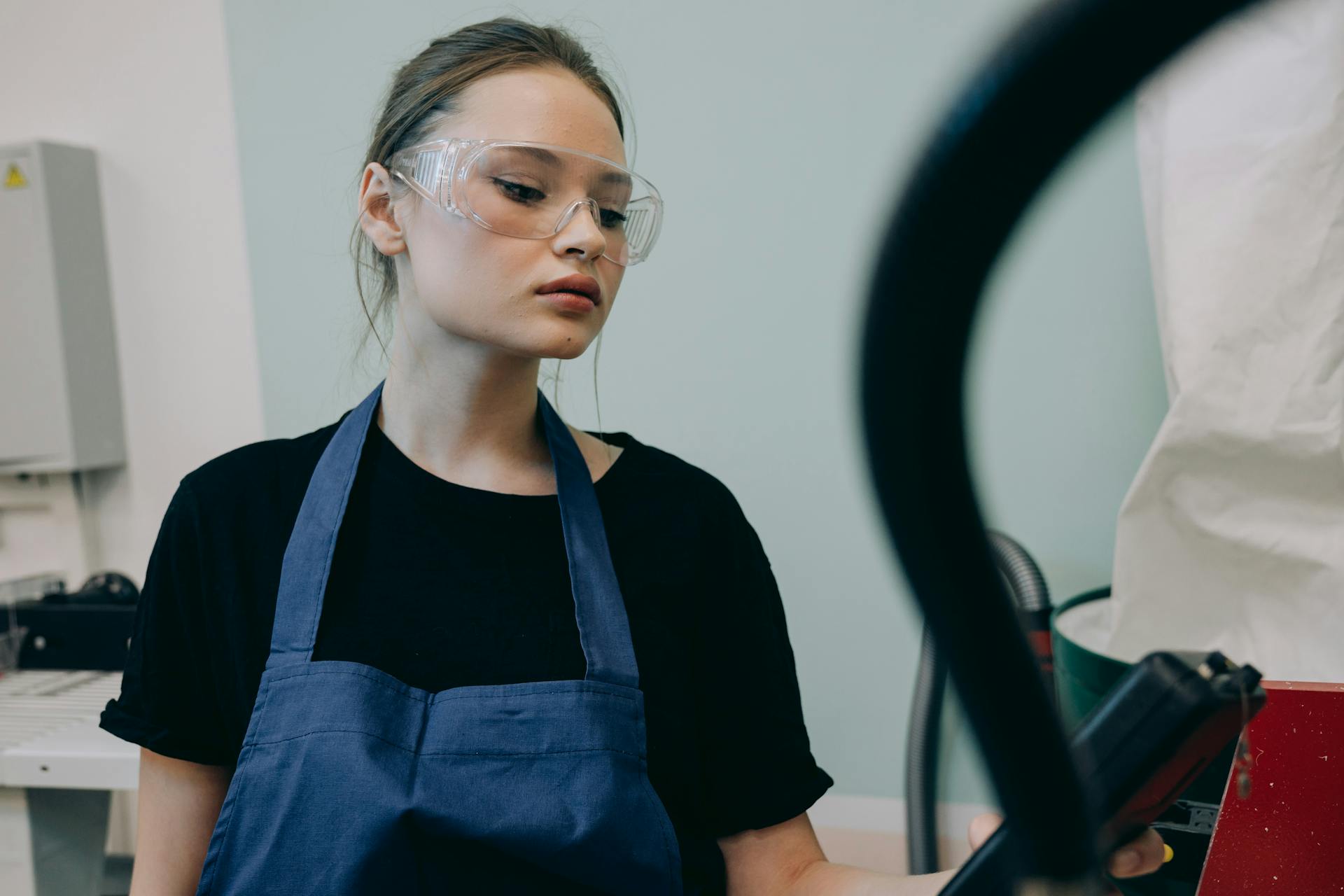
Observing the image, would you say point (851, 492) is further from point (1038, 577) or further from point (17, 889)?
point (17, 889)

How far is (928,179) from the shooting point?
14 cm

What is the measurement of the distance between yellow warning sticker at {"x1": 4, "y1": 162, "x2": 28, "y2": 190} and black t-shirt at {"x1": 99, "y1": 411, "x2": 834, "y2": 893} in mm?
1304

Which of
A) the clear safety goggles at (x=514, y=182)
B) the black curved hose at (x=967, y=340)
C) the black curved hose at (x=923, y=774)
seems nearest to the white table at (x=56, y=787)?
the clear safety goggles at (x=514, y=182)

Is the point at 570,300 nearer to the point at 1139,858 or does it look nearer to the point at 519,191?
the point at 519,191

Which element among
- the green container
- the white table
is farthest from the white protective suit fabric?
the white table

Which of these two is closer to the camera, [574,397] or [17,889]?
[17,889]

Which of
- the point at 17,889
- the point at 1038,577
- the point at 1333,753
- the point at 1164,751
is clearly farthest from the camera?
the point at 17,889

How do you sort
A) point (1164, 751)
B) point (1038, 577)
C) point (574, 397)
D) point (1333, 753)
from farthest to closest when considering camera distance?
point (574, 397) → point (1038, 577) → point (1333, 753) → point (1164, 751)

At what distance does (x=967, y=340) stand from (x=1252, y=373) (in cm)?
105

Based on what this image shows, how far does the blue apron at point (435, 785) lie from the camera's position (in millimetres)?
822

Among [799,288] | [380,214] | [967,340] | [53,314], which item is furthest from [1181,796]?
[53,314]

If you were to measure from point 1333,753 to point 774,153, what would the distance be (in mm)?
1217

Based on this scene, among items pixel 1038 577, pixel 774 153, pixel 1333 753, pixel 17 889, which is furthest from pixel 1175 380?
pixel 17 889

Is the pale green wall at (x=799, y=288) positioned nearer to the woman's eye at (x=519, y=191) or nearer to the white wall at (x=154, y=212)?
the white wall at (x=154, y=212)
